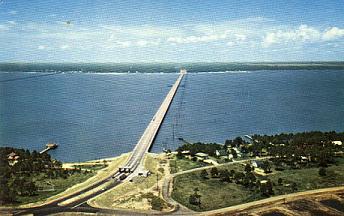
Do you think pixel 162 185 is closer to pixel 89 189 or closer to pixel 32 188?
pixel 89 189

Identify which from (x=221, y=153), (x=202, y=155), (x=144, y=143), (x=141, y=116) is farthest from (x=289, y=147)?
(x=141, y=116)

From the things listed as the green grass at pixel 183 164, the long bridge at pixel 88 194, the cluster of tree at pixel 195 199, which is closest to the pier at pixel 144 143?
the long bridge at pixel 88 194

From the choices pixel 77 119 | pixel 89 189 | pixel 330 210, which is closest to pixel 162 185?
pixel 89 189

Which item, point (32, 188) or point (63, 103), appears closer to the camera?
point (32, 188)

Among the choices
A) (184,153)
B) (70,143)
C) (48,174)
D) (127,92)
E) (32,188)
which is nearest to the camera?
(32,188)

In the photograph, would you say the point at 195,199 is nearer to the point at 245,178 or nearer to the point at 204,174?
the point at 204,174

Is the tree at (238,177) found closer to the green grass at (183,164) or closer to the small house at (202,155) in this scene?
the green grass at (183,164)

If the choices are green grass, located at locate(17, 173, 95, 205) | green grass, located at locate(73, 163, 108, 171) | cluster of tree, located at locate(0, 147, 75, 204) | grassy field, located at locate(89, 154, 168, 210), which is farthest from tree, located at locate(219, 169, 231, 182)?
cluster of tree, located at locate(0, 147, 75, 204)
